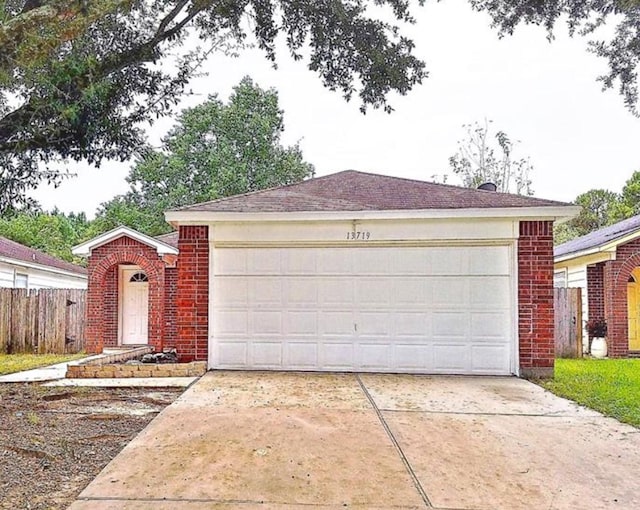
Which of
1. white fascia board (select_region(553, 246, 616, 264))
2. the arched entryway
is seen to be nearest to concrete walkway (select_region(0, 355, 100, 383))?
white fascia board (select_region(553, 246, 616, 264))

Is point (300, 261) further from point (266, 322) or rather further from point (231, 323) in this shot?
point (231, 323)

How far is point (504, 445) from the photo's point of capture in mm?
4855

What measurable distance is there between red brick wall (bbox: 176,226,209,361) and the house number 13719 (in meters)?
2.49

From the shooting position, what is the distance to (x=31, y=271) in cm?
1775

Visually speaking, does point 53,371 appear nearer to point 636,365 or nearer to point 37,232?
point 636,365

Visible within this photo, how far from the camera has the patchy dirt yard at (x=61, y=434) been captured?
383 cm

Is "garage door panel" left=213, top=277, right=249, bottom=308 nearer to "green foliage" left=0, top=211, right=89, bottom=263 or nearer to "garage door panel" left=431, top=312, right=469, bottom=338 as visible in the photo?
"garage door panel" left=431, top=312, right=469, bottom=338

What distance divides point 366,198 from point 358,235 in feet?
3.50

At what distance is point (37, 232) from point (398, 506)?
3089 cm

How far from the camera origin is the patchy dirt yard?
12.6 feet

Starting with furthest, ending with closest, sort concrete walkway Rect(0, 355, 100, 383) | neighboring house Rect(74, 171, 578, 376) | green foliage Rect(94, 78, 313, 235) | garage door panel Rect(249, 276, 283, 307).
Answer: green foliage Rect(94, 78, 313, 235) < garage door panel Rect(249, 276, 283, 307) < neighboring house Rect(74, 171, 578, 376) < concrete walkway Rect(0, 355, 100, 383)

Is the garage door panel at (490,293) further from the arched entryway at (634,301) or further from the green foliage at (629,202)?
the green foliage at (629,202)

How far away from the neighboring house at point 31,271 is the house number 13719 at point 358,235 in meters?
11.5

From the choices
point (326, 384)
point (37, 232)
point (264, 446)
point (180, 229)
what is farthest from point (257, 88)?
point (264, 446)
